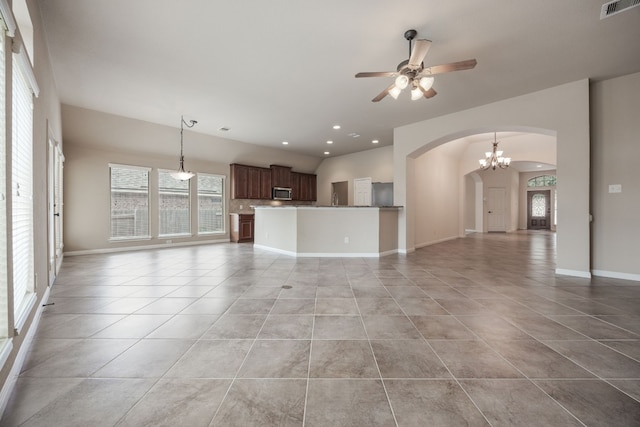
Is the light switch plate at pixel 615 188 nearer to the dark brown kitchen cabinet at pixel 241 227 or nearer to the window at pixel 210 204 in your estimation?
the dark brown kitchen cabinet at pixel 241 227

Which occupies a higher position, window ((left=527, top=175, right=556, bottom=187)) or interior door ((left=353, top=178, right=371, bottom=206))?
window ((left=527, top=175, right=556, bottom=187))

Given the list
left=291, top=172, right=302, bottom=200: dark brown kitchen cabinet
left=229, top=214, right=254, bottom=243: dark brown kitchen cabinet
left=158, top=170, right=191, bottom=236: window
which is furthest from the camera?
left=291, top=172, right=302, bottom=200: dark brown kitchen cabinet

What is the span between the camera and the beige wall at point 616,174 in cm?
370

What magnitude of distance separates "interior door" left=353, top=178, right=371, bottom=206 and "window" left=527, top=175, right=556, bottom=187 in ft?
33.6

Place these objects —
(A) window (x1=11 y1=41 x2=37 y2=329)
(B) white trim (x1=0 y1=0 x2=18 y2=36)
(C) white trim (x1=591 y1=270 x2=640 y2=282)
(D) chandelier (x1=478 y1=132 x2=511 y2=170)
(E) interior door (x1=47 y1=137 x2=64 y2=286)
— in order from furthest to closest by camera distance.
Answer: (D) chandelier (x1=478 y1=132 x2=511 y2=170) → (C) white trim (x1=591 y1=270 x2=640 y2=282) → (E) interior door (x1=47 y1=137 x2=64 y2=286) → (A) window (x1=11 y1=41 x2=37 y2=329) → (B) white trim (x1=0 y1=0 x2=18 y2=36)

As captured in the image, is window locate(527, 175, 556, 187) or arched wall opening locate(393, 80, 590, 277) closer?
arched wall opening locate(393, 80, 590, 277)

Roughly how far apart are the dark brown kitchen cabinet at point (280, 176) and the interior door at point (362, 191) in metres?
2.52

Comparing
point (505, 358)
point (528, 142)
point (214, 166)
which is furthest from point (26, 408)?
point (528, 142)

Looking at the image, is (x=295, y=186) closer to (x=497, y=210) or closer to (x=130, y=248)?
(x=130, y=248)

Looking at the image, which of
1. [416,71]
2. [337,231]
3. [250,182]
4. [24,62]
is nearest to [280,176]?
[250,182]

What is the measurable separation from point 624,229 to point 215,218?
908 centimetres

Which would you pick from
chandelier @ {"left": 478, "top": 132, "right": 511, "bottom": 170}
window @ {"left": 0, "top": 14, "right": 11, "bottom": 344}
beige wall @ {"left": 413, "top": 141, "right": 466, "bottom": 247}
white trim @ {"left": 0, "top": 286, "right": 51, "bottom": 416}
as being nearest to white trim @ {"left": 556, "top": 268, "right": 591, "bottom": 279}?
beige wall @ {"left": 413, "top": 141, "right": 466, "bottom": 247}

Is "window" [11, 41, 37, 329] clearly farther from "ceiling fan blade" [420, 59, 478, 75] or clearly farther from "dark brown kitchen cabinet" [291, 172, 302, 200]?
"dark brown kitchen cabinet" [291, 172, 302, 200]

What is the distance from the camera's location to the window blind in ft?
6.09
